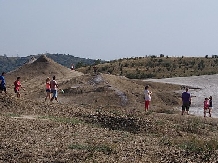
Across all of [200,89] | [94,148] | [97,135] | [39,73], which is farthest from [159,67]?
[94,148]

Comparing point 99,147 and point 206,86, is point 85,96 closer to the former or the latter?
point 206,86

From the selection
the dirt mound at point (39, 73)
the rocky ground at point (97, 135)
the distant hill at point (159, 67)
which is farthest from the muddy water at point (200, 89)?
the dirt mound at point (39, 73)

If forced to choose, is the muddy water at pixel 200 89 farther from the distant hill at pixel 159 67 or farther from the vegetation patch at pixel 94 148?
the vegetation patch at pixel 94 148

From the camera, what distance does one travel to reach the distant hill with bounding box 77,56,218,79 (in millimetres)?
53503

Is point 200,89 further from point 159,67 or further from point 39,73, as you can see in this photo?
point 159,67

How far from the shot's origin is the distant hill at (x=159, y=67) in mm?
53503

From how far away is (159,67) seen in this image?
60.9m

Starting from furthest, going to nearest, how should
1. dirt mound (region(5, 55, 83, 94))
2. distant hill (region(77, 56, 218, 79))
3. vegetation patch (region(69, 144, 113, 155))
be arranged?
distant hill (region(77, 56, 218, 79))
dirt mound (region(5, 55, 83, 94))
vegetation patch (region(69, 144, 113, 155))

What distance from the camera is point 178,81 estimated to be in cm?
4334

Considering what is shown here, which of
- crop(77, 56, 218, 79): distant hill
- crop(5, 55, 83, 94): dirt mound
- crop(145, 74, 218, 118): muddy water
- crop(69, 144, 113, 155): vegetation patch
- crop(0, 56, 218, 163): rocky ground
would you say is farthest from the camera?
crop(77, 56, 218, 79): distant hill

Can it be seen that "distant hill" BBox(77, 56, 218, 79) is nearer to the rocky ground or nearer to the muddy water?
the muddy water

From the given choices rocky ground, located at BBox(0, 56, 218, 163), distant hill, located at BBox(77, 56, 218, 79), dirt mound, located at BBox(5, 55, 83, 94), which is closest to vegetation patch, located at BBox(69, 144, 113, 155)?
rocky ground, located at BBox(0, 56, 218, 163)

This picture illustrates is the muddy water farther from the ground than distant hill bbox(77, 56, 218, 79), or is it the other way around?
distant hill bbox(77, 56, 218, 79)

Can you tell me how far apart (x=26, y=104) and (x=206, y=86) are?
21.8 meters
